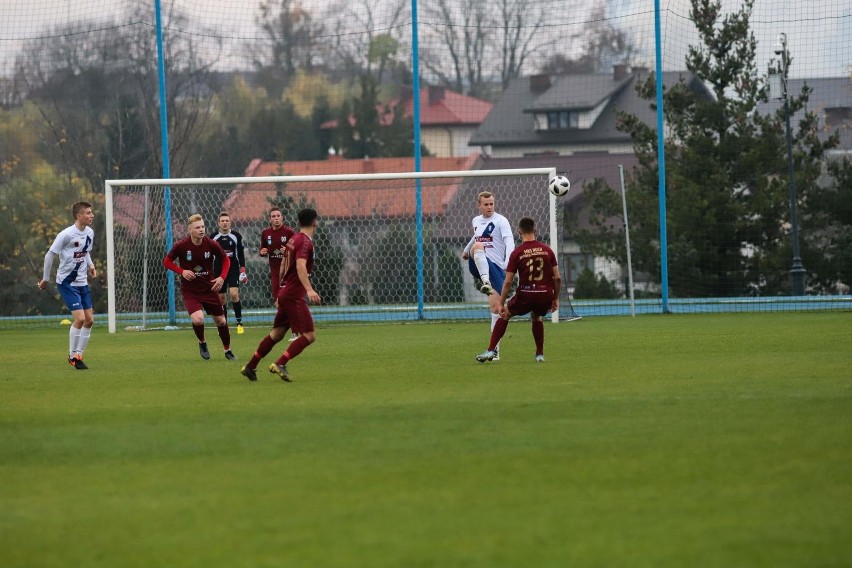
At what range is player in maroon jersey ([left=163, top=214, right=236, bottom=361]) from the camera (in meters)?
15.4

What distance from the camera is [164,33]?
27.0 metres

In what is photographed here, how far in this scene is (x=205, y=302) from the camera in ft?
51.5

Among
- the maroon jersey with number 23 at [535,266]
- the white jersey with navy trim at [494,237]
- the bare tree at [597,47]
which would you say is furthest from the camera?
the bare tree at [597,47]

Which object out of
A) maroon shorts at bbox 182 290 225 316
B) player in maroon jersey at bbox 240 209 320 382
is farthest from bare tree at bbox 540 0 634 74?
player in maroon jersey at bbox 240 209 320 382

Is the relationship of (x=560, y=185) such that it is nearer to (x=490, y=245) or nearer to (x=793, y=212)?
(x=490, y=245)

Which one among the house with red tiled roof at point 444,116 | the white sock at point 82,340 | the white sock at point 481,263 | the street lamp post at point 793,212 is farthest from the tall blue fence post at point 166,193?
the street lamp post at point 793,212

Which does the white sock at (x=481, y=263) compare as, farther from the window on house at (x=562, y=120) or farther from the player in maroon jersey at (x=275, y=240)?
the window on house at (x=562, y=120)

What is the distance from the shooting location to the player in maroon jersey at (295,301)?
12328mm

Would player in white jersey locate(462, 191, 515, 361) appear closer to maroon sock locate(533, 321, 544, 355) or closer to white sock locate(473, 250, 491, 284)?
white sock locate(473, 250, 491, 284)

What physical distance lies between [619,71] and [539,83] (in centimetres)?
379

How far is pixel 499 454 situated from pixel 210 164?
2890 centimetres

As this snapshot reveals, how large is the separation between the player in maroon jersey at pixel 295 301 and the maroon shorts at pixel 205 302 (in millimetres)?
3199

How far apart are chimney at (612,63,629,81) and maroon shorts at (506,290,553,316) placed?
16.2m

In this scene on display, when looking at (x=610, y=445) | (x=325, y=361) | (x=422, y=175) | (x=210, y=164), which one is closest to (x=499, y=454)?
(x=610, y=445)
